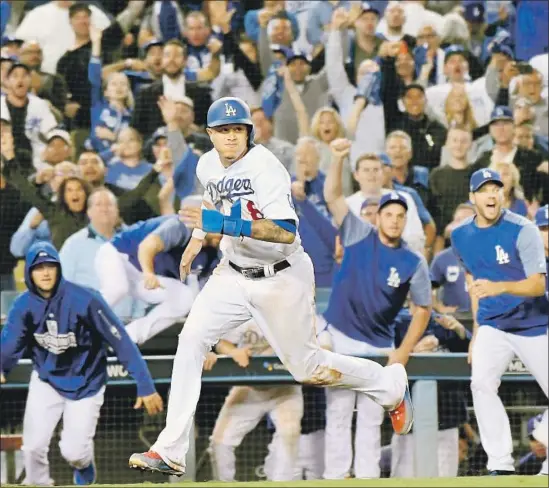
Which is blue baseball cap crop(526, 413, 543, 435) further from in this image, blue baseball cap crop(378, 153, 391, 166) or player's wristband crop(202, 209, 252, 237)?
player's wristband crop(202, 209, 252, 237)

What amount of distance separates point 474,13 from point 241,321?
509 centimetres

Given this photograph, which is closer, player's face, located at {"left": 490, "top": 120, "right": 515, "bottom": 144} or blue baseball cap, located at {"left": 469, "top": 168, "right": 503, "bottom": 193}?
blue baseball cap, located at {"left": 469, "top": 168, "right": 503, "bottom": 193}

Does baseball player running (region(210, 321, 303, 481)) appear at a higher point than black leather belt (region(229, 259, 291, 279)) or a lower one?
lower

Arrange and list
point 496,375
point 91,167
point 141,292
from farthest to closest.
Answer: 1. point 91,167
2. point 141,292
3. point 496,375

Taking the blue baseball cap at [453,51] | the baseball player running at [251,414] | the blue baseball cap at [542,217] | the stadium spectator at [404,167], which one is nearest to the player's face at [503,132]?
the stadium spectator at [404,167]

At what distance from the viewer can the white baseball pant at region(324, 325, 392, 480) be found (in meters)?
7.00

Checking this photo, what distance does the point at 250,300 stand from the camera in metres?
4.82

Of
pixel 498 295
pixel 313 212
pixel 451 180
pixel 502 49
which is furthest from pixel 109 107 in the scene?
pixel 498 295

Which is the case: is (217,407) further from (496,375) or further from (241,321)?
(241,321)

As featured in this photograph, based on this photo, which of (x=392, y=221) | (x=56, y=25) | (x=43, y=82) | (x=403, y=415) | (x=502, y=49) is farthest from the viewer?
(x=502, y=49)

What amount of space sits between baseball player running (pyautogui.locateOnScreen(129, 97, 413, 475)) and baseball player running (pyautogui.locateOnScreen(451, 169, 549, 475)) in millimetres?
1791

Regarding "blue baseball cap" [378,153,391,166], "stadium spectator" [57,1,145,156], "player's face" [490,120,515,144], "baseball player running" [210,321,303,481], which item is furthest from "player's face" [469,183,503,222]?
"stadium spectator" [57,1,145,156]

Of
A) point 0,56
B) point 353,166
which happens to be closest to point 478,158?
point 353,166

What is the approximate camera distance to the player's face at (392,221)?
7.02m
